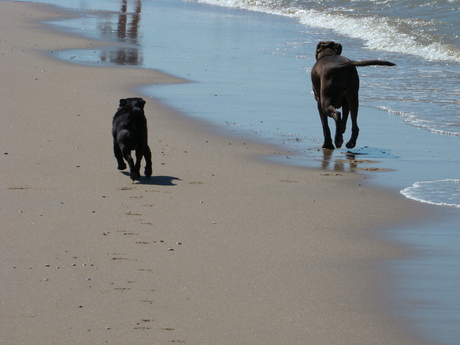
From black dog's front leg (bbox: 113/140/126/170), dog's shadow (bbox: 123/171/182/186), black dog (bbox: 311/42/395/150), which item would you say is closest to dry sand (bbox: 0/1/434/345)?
dog's shadow (bbox: 123/171/182/186)

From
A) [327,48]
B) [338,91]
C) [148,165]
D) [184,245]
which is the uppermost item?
[327,48]

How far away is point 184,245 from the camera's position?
18.9 ft

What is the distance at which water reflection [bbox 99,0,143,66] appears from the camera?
1603 cm

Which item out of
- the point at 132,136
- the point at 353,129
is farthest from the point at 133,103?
the point at 353,129

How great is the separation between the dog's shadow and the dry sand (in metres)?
0.02

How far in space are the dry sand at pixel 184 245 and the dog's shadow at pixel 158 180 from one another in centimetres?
2

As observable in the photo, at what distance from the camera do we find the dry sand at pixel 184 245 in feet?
14.8

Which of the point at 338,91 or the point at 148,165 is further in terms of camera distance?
the point at 338,91

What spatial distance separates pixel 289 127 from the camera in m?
10.2

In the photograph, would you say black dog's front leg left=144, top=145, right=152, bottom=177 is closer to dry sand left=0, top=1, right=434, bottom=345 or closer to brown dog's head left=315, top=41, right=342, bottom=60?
dry sand left=0, top=1, right=434, bottom=345

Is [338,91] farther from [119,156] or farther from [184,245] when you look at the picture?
[184,245]

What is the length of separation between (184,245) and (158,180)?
6.28 ft

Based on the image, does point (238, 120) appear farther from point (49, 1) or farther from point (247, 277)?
point (49, 1)

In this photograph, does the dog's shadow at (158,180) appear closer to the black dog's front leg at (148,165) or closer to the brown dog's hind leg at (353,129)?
the black dog's front leg at (148,165)
